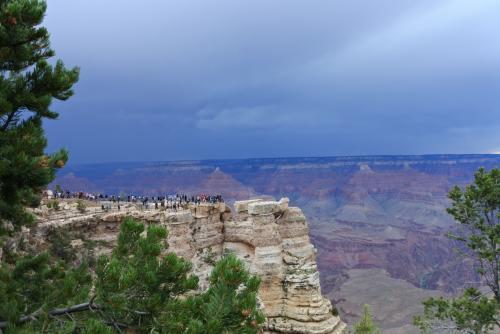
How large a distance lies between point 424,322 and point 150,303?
23.6 meters

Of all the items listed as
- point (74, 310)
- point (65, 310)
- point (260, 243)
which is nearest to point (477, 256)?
point (260, 243)

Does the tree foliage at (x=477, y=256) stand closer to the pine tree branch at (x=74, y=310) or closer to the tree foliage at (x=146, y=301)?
the tree foliage at (x=146, y=301)

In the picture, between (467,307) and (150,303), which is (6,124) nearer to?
(150,303)

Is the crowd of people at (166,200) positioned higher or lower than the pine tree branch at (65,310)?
lower

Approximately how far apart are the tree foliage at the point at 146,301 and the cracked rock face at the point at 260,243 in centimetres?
1924

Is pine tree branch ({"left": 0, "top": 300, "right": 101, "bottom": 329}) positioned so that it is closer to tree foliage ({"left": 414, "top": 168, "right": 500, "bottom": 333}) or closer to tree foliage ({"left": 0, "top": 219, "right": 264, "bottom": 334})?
tree foliage ({"left": 0, "top": 219, "right": 264, "bottom": 334})

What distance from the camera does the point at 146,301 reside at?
885cm

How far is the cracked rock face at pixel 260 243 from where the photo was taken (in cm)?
2856

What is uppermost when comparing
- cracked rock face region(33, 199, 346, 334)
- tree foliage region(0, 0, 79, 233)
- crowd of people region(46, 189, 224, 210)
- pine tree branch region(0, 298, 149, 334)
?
tree foliage region(0, 0, 79, 233)

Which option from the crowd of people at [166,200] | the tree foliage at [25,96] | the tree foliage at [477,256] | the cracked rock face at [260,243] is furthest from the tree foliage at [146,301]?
the crowd of people at [166,200]

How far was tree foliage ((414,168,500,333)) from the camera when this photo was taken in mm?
25078

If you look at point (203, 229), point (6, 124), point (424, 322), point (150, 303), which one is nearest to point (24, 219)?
point (6, 124)

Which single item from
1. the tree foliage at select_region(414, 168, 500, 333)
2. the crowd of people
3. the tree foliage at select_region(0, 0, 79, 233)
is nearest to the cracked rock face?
the crowd of people

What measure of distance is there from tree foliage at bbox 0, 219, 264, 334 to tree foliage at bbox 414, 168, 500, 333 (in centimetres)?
2147
